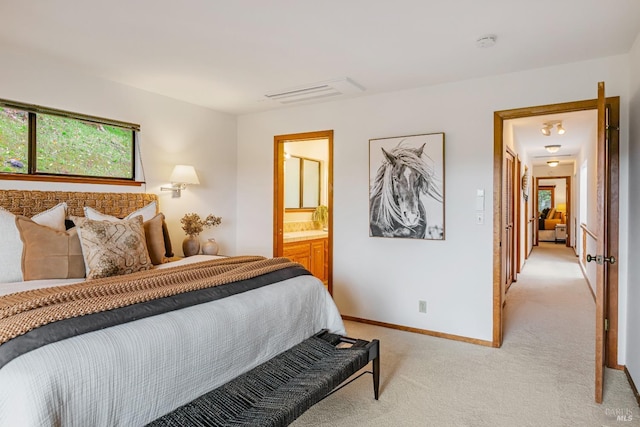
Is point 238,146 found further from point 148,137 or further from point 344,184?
point 344,184

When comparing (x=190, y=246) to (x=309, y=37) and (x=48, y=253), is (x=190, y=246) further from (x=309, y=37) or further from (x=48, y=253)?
(x=309, y=37)

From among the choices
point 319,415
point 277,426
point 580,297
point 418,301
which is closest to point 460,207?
point 418,301

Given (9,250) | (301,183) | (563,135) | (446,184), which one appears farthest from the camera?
(563,135)

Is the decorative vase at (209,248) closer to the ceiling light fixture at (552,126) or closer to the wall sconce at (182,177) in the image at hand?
the wall sconce at (182,177)

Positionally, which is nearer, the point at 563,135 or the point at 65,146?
the point at 65,146

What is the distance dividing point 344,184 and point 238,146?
157cm

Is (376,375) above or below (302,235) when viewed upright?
below

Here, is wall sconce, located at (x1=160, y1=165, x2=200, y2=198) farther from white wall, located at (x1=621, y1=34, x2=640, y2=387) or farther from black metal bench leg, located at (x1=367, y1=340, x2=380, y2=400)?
white wall, located at (x1=621, y1=34, x2=640, y2=387)

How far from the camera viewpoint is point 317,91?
3.82 m

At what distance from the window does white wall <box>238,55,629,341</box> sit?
1.67m

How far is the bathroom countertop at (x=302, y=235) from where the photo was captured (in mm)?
4908

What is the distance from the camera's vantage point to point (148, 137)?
153 inches

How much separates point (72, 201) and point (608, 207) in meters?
4.19

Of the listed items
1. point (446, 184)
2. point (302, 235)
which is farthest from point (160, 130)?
point (446, 184)
